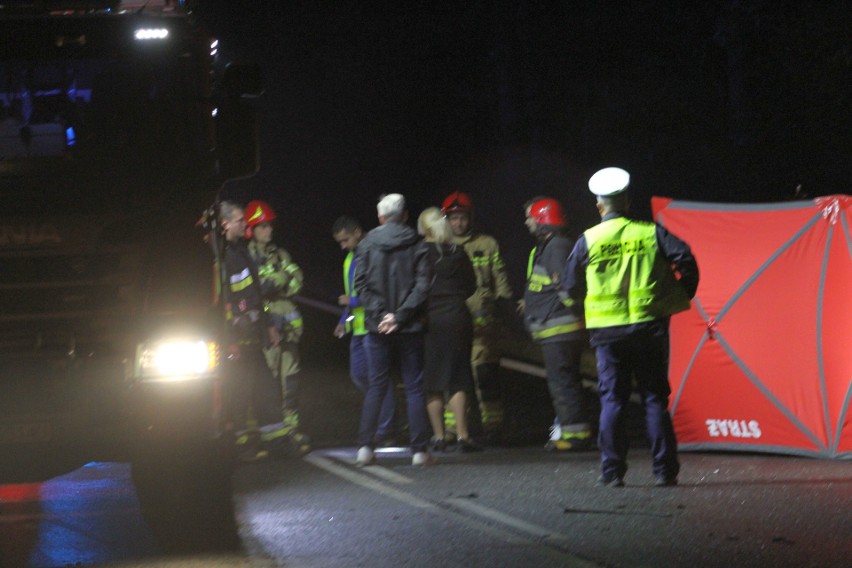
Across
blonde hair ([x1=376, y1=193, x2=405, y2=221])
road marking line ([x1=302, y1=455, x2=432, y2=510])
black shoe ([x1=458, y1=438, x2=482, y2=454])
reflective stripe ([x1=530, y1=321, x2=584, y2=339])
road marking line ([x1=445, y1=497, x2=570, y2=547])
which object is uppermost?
blonde hair ([x1=376, y1=193, x2=405, y2=221])

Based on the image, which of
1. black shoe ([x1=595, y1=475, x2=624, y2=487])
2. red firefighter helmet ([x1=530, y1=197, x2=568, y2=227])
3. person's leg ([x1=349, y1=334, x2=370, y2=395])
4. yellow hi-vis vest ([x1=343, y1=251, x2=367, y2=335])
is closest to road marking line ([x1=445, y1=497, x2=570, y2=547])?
black shoe ([x1=595, y1=475, x2=624, y2=487])

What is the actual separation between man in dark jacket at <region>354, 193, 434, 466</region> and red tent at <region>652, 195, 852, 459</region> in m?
1.85

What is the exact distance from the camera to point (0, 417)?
7.64 m

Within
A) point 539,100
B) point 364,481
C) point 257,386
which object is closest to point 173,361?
point 364,481

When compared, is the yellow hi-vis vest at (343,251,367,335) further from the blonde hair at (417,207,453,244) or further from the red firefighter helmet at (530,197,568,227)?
the red firefighter helmet at (530,197,568,227)

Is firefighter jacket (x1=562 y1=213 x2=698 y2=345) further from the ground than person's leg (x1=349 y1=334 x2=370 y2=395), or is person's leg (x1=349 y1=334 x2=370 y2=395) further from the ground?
firefighter jacket (x1=562 y1=213 x2=698 y2=345)

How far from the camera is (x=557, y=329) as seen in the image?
1141cm

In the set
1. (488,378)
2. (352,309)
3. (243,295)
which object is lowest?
(488,378)

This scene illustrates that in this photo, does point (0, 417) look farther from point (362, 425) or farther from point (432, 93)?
point (432, 93)

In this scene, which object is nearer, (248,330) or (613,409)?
(613,409)

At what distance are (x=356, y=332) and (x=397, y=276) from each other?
780mm

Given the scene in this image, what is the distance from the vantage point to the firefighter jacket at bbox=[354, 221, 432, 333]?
10695mm

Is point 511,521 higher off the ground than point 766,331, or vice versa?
point 766,331

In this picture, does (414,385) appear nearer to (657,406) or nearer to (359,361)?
(359,361)
